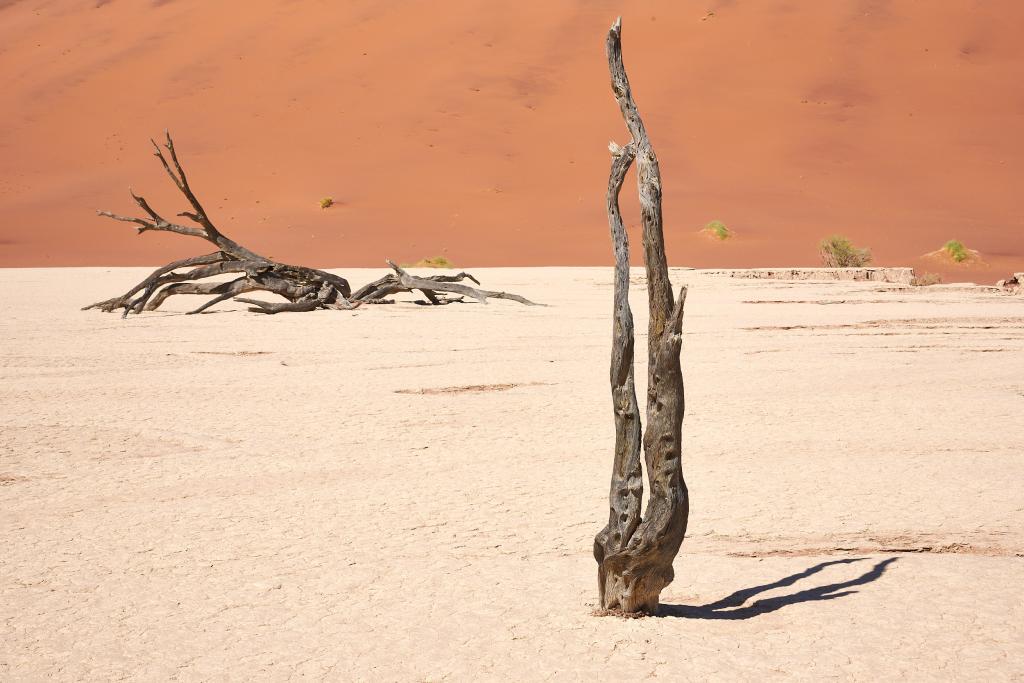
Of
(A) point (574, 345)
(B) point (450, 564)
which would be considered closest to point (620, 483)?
(B) point (450, 564)

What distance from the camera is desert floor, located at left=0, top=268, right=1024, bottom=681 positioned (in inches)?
97.6

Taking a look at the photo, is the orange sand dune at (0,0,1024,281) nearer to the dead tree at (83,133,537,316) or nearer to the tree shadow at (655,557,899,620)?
the dead tree at (83,133,537,316)

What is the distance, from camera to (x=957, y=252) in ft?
78.5

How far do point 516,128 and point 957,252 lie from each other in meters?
20.2

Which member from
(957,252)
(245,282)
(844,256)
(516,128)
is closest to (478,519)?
(245,282)

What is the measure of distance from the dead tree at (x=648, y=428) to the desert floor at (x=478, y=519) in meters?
0.13

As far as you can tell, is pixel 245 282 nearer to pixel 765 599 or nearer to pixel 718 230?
pixel 765 599

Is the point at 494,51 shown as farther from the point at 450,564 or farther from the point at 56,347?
the point at 450,564

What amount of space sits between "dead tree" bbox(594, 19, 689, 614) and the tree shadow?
129 mm

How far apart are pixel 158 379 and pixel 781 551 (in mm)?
4622

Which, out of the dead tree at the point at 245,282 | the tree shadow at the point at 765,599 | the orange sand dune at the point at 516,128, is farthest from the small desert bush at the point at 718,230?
the tree shadow at the point at 765,599

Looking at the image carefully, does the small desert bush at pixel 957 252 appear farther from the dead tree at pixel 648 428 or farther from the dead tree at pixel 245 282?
the dead tree at pixel 648 428

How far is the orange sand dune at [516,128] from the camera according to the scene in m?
31.7

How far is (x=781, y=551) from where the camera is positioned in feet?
10.6
